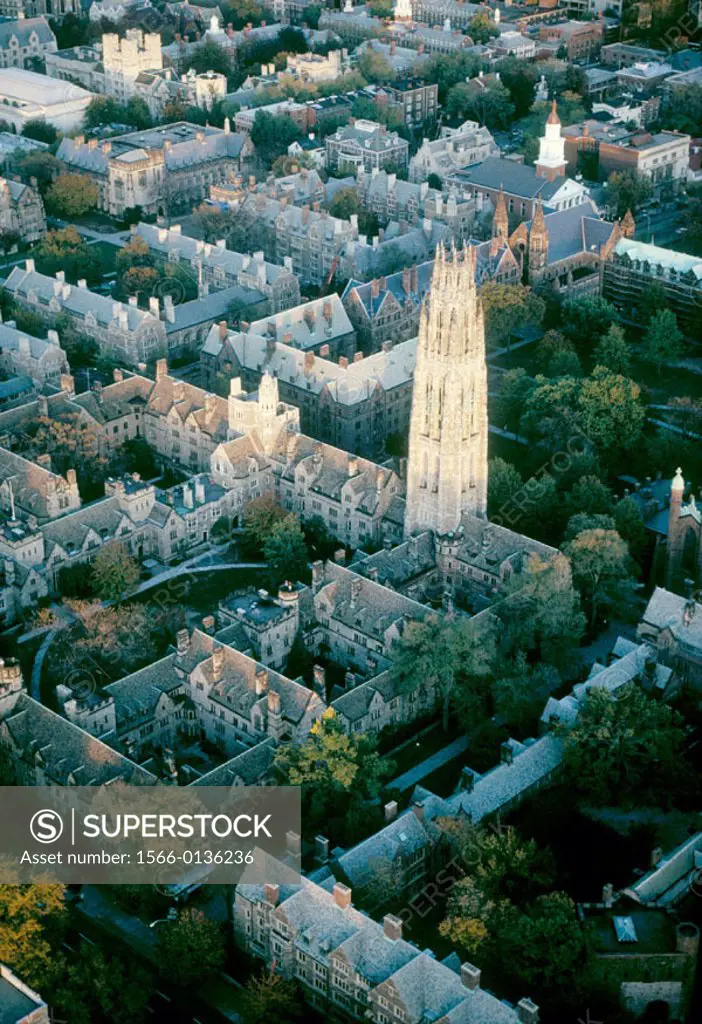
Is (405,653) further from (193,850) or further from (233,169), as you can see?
(233,169)

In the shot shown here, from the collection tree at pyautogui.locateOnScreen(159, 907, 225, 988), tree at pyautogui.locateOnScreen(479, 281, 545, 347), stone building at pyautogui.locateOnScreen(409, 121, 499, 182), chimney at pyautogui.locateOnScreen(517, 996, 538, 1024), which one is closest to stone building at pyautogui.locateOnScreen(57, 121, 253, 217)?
stone building at pyautogui.locateOnScreen(409, 121, 499, 182)

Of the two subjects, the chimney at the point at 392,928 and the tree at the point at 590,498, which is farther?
the tree at the point at 590,498

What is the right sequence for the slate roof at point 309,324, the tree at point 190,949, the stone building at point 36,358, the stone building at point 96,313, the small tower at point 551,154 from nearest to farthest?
the tree at point 190,949 < the stone building at point 36,358 < the slate roof at point 309,324 < the stone building at point 96,313 < the small tower at point 551,154

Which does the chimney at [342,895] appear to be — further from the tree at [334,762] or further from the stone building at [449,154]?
the stone building at [449,154]

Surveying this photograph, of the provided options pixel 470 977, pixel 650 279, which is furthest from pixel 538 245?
pixel 470 977

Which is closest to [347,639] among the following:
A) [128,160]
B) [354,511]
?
[354,511]

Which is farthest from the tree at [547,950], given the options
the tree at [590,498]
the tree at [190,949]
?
the tree at [590,498]

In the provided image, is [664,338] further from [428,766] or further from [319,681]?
[319,681]
